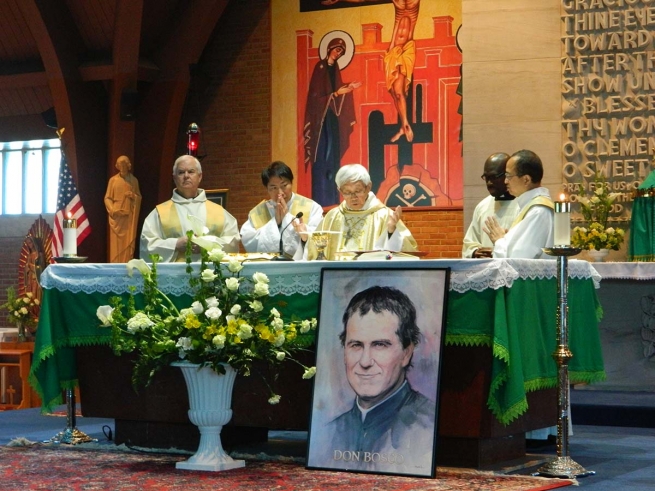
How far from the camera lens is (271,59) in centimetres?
1584

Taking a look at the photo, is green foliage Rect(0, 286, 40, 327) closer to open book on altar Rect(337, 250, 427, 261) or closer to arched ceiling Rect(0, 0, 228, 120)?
arched ceiling Rect(0, 0, 228, 120)

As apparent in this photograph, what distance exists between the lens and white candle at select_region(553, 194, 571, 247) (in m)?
5.50

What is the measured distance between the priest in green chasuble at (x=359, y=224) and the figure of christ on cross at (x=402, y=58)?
765 cm

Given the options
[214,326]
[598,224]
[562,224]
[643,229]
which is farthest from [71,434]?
[643,229]

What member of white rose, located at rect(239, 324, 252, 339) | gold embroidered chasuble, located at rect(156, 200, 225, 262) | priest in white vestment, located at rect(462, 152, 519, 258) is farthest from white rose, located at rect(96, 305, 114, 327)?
priest in white vestment, located at rect(462, 152, 519, 258)

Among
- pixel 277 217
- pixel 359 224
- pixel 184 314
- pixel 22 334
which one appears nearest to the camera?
pixel 184 314

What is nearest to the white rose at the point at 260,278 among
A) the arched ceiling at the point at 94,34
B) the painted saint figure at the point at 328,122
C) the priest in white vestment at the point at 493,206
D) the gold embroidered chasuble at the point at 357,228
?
the gold embroidered chasuble at the point at 357,228

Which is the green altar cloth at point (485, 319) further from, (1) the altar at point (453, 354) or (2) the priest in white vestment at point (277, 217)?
(2) the priest in white vestment at point (277, 217)

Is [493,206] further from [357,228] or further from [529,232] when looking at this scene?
[529,232]

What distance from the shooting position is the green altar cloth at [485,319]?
545 centimetres

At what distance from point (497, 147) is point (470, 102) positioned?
501mm

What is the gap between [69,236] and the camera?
686 centimetres

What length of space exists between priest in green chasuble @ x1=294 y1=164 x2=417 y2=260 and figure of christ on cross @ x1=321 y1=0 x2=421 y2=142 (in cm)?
765

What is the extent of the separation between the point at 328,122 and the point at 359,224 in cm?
819
